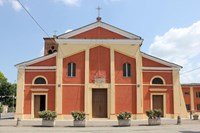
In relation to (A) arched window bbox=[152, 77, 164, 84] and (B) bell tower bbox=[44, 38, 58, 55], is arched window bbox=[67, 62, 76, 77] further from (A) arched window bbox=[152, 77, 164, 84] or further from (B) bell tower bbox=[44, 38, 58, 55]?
(B) bell tower bbox=[44, 38, 58, 55]

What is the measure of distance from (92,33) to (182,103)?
12437 millimetres

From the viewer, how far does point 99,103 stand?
30.7 m

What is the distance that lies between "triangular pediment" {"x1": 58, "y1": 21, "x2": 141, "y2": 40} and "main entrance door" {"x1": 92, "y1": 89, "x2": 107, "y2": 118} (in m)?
6.03

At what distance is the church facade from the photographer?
98.0 feet

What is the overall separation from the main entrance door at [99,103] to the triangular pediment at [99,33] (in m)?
6.03

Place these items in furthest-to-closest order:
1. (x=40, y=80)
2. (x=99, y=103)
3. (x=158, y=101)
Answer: (x=158, y=101)
(x=99, y=103)
(x=40, y=80)

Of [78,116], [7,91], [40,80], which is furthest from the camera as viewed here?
[7,91]

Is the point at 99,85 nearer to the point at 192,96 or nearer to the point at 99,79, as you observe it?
the point at 99,79

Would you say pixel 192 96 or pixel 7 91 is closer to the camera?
pixel 192 96

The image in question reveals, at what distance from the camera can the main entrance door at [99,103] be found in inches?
1200

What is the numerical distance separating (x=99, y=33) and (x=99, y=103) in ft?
25.2

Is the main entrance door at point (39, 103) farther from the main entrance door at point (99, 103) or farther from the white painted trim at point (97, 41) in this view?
the white painted trim at point (97, 41)

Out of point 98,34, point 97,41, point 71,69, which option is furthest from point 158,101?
point 71,69

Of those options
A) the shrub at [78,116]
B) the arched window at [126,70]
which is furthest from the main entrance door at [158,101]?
the shrub at [78,116]
